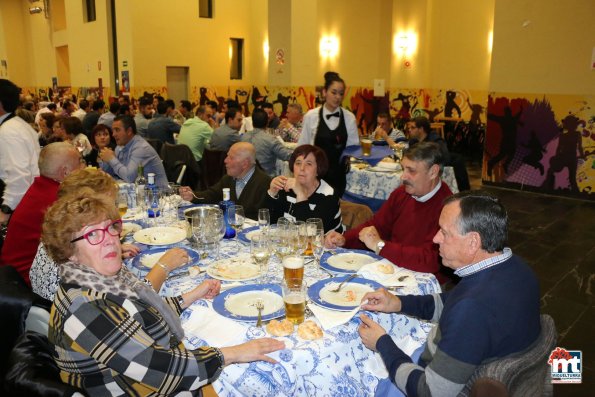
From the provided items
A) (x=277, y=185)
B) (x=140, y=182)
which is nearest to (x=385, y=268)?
(x=277, y=185)

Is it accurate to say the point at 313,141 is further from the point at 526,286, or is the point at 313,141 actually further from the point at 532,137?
the point at 532,137

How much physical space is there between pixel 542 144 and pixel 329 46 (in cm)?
540

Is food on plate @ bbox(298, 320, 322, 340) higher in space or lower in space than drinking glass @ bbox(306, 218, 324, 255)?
lower

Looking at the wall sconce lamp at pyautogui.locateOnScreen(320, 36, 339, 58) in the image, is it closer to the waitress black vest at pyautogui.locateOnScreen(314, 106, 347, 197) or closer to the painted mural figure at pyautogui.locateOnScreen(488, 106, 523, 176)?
the painted mural figure at pyautogui.locateOnScreen(488, 106, 523, 176)

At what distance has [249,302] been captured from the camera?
1.93 metres

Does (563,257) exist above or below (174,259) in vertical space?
below

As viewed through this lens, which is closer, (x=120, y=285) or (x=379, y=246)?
(x=120, y=285)

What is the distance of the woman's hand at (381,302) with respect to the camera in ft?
6.21

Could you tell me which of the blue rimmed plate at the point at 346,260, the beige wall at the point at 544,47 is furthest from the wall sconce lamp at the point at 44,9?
the blue rimmed plate at the point at 346,260

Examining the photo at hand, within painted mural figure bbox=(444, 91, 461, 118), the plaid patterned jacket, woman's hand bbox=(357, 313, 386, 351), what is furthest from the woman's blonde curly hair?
painted mural figure bbox=(444, 91, 461, 118)

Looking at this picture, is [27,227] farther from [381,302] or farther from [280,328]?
[381,302]

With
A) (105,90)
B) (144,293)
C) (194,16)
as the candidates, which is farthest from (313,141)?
(105,90)

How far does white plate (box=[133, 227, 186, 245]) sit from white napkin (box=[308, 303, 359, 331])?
114 cm

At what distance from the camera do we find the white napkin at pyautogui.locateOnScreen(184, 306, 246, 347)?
1716 mm
